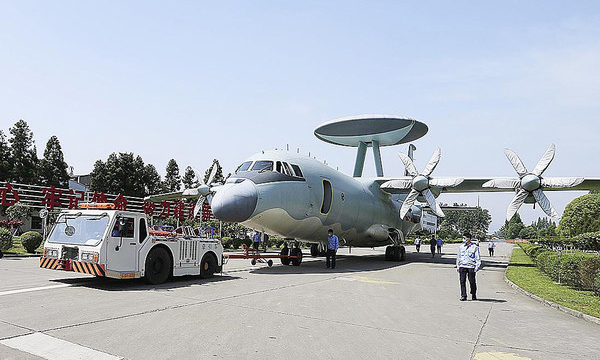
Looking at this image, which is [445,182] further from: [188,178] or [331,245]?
[188,178]

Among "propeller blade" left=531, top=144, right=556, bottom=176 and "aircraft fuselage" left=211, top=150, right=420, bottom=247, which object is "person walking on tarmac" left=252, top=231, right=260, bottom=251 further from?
"propeller blade" left=531, top=144, right=556, bottom=176

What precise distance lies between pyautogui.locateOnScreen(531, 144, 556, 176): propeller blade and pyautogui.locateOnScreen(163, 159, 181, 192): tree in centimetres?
5107

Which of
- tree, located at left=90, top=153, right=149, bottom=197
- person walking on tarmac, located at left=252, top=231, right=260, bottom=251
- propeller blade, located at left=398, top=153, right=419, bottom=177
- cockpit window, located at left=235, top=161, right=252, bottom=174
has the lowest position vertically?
person walking on tarmac, located at left=252, top=231, right=260, bottom=251

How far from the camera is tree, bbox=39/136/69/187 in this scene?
50.2m

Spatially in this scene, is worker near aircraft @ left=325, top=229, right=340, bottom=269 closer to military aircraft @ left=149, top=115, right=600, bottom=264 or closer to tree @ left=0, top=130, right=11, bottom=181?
military aircraft @ left=149, top=115, right=600, bottom=264

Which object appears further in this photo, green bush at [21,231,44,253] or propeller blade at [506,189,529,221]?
green bush at [21,231,44,253]

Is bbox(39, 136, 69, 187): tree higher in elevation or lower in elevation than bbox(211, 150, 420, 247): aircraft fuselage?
higher

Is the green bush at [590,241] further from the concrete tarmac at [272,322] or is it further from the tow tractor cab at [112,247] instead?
the tow tractor cab at [112,247]

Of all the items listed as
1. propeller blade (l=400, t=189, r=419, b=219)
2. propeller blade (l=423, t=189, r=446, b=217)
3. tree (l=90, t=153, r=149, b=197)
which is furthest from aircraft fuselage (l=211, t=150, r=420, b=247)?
tree (l=90, t=153, r=149, b=197)

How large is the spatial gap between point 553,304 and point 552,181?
10.9 m

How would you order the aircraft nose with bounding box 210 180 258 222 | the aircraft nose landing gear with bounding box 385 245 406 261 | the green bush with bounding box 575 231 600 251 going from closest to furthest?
the aircraft nose with bounding box 210 180 258 222, the aircraft nose landing gear with bounding box 385 245 406 261, the green bush with bounding box 575 231 600 251

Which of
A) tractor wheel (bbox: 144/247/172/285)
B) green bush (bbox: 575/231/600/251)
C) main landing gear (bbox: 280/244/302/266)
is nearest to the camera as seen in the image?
tractor wheel (bbox: 144/247/172/285)

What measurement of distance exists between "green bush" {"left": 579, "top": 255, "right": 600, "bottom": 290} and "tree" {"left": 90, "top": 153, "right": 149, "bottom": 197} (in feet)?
163

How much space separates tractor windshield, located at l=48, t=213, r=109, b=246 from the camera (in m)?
11.7
